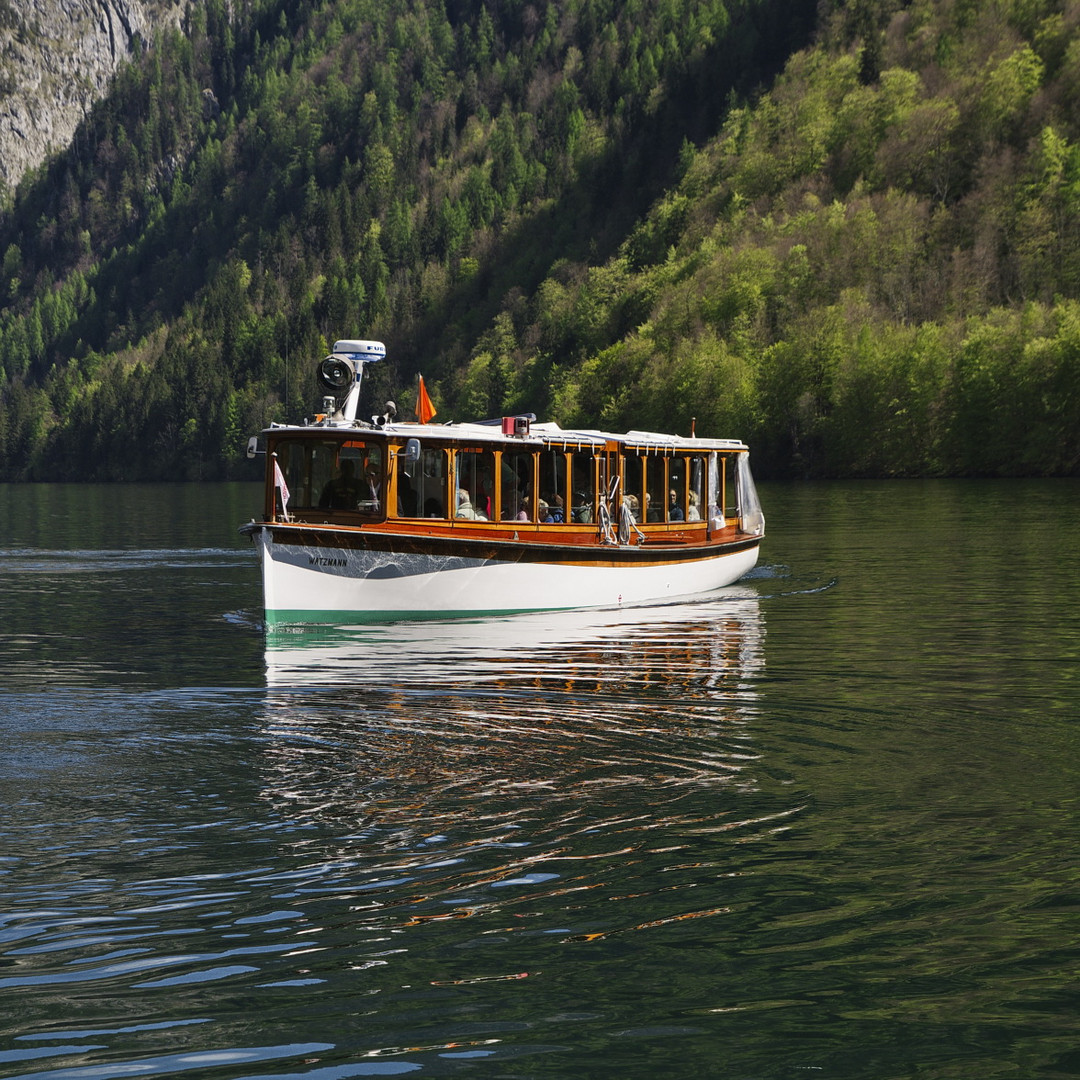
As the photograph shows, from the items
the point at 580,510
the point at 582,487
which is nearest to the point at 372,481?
the point at 580,510

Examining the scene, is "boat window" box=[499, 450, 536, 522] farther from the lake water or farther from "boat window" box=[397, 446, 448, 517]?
the lake water

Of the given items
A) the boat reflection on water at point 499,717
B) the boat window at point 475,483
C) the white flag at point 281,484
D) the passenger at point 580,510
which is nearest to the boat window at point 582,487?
the passenger at point 580,510

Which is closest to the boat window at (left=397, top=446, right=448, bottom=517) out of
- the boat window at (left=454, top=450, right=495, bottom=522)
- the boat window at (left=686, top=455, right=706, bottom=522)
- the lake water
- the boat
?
the boat

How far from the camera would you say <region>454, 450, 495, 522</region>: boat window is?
34812 mm

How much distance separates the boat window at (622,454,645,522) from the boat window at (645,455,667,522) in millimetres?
234

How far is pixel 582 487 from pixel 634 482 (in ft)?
8.85

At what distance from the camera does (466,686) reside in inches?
942

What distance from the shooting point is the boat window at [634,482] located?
39594 mm

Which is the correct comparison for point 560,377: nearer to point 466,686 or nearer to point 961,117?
point 961,117

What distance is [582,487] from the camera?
37875mm

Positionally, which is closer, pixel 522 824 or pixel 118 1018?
pixel 118 1018

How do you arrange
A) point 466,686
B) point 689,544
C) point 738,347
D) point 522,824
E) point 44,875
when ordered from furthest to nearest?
1. point 738,347
2. point 689,544
3. point 466,686
4. point 522,824
5. point 44,875

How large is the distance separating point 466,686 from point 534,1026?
545 inches

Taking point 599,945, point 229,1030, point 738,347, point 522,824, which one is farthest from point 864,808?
point 738,347
